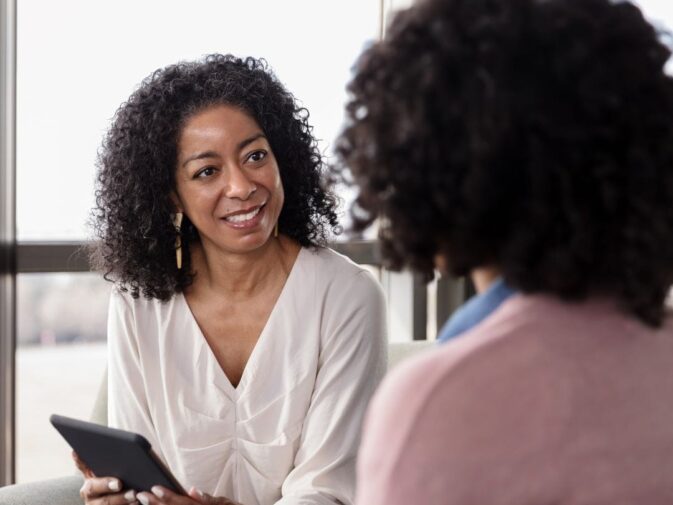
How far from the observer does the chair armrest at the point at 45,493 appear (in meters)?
1.88

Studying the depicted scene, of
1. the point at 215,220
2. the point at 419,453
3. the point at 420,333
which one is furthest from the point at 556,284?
the point at 420,333

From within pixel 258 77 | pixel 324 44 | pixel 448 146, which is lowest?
pixel 448 146

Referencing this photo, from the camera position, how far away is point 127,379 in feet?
6.45

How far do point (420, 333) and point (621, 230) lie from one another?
8.15 ft

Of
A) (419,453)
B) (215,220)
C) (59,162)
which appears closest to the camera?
(419,453)

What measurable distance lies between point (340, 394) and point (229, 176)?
514mm

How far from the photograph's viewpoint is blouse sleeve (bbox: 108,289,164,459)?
6.45 ft

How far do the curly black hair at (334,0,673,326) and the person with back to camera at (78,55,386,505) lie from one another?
111cm

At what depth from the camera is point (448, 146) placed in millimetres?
741

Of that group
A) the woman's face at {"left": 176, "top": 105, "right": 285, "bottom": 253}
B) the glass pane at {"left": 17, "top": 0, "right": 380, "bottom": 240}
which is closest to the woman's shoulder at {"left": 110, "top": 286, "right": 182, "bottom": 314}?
the woman's face at {"left": 176, "top": 105, "right": 285, "bottom": 253}

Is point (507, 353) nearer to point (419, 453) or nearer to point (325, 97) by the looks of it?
point (419, 453)

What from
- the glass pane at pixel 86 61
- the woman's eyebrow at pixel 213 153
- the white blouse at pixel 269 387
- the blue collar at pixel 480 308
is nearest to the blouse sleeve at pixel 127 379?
the white blouse at pixel 269 387

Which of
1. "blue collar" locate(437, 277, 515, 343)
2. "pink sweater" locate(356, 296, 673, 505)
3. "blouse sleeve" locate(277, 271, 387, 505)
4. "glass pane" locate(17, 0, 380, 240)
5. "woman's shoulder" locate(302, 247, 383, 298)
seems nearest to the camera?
Result: "pink sweater" locate(356, 296, 673, 505)

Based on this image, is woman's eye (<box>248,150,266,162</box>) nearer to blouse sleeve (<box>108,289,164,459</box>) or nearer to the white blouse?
the white blouse
